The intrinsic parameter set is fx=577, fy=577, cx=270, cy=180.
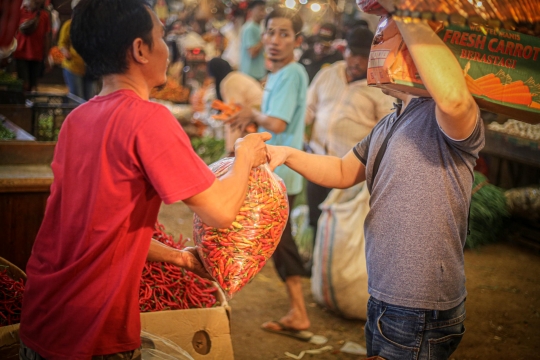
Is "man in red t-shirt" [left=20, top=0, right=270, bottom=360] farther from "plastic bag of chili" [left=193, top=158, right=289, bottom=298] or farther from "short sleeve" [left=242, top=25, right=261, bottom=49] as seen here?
"short sleeve" [left=242, top=25, right=261, bottom=49]

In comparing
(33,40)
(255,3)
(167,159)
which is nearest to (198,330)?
(167,159)

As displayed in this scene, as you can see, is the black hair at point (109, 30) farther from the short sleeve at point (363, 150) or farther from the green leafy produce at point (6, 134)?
the green leafy produce at point (6, 134)

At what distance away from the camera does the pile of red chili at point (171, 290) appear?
2336 millimetres

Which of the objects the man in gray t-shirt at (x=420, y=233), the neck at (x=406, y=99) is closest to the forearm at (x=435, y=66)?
the man in gray t-shirt at (x=420, y=233)

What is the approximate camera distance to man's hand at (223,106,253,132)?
346 centimetres

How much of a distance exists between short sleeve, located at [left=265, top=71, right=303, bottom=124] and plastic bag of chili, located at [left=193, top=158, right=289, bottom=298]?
69.8 inches

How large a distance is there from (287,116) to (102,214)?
7.58 feet

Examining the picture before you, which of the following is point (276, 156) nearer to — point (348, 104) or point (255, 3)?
point (348, 104)

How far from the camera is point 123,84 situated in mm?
1431

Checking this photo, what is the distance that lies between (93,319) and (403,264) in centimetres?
86

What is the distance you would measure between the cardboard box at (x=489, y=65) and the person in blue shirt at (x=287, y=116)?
1996 mm

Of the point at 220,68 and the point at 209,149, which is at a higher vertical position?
the point at 220,68

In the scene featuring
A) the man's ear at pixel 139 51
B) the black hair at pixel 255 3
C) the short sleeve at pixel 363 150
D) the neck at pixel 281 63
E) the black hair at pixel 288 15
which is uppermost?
the black hair at pixel 255 3

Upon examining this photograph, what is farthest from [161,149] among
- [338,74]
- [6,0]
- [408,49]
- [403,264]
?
[338,74]
